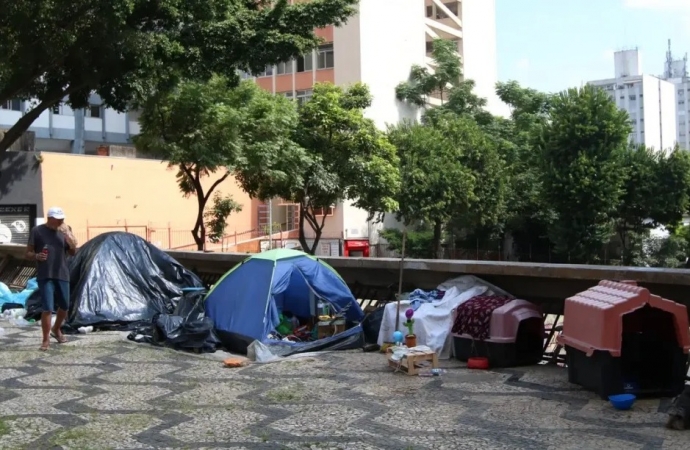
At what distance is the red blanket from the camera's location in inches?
301

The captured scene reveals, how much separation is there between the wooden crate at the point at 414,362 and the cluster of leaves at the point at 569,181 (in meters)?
22.1

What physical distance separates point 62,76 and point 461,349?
6.62 meters

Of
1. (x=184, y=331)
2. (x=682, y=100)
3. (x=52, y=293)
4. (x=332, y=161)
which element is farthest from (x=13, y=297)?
(x=682, y=100)

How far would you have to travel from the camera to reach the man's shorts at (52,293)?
8883 millimetres

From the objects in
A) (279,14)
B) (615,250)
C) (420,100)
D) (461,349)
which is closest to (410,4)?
(420,100)

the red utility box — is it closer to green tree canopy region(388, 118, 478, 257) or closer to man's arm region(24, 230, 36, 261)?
green tree canopy region(388, 118, 478, 257)

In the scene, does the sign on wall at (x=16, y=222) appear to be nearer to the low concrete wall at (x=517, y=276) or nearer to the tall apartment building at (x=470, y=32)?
the low concrete wall at (x=517, y=276)

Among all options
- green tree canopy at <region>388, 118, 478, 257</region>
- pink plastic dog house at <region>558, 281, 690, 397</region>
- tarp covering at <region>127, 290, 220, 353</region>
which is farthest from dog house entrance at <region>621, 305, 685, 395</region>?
green tree canopy at <region>388, 118, 478, 257</region>

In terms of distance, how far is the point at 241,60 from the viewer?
9984mm

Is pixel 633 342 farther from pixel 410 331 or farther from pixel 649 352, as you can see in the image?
pixel 410 331

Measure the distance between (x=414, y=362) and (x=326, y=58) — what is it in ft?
111

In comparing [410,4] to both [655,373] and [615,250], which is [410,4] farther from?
[655,373]

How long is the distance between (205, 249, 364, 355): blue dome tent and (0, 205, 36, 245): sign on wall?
17148 mm

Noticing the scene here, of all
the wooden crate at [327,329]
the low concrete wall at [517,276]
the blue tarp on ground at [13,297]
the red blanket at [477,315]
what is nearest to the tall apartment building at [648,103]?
the low concrete wall at [517,276]
